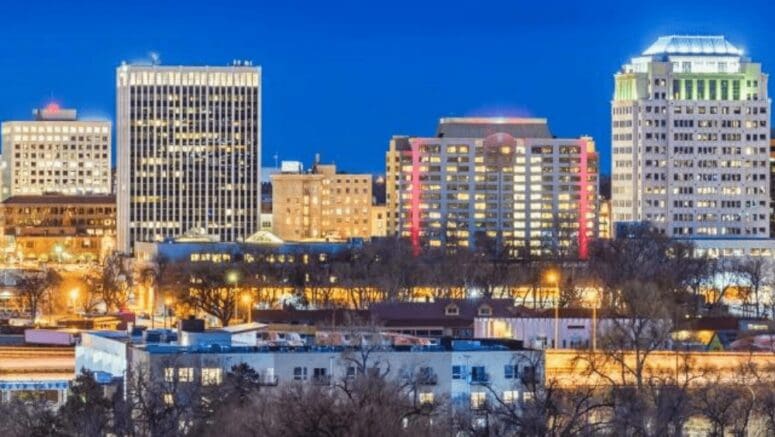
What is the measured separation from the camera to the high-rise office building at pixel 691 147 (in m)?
170

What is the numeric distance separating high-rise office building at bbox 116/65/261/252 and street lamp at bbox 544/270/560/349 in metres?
56.0

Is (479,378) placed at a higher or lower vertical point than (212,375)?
lower

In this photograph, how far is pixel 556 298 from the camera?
387 feet

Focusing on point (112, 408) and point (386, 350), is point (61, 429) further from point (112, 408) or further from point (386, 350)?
point (386, 350)

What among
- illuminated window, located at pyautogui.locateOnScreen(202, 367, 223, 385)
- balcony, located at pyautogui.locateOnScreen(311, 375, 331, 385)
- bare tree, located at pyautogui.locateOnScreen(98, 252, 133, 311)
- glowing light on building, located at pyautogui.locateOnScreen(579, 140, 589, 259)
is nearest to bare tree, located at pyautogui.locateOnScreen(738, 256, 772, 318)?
glowing light on building, located at pyautogui.locateOnScreen(579, 140, 589, 259)

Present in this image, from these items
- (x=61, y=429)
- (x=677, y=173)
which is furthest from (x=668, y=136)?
(x=61, y=429)

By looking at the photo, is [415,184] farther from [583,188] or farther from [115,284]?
[115,284]

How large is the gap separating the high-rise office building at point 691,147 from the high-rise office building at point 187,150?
3340 cm

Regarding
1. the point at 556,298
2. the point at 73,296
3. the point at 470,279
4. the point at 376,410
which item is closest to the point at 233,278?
the point at 73,296

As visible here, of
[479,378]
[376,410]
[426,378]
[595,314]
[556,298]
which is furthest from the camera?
[556,298]

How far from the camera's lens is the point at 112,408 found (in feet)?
189

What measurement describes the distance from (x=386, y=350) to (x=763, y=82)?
112543mm

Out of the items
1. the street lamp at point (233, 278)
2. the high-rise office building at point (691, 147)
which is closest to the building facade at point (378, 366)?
the street lamp at point (233, 278)

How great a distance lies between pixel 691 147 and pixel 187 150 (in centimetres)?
4197
